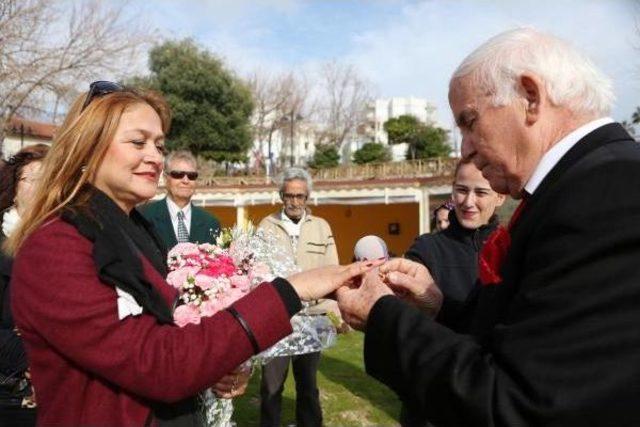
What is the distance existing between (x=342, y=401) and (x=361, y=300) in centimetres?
483

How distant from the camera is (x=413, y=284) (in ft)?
8.11

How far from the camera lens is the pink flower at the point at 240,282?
7.93 ft

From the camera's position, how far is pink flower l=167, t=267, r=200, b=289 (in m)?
2.33

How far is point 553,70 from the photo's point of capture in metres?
1.57

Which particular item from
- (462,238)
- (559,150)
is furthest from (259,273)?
(462,238)

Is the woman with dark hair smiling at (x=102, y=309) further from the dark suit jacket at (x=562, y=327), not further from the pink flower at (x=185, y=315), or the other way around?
the dark suit jacket at (x=562, y=327)

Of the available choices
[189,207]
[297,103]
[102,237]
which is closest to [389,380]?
[102,237]

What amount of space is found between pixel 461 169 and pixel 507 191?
2.11 metres

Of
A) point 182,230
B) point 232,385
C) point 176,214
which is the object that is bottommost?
point 232,385

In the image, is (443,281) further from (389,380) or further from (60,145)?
(60,145)

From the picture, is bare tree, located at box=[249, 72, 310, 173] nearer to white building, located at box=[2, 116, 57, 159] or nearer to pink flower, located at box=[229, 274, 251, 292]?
white building, located at box=[2, 116, 57, 159]

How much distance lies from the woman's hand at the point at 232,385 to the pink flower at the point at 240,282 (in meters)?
0.32

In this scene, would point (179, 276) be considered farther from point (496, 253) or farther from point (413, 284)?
point (496, 253)

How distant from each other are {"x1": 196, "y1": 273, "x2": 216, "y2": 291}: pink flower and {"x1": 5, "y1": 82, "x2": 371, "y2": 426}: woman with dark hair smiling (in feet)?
0.75
